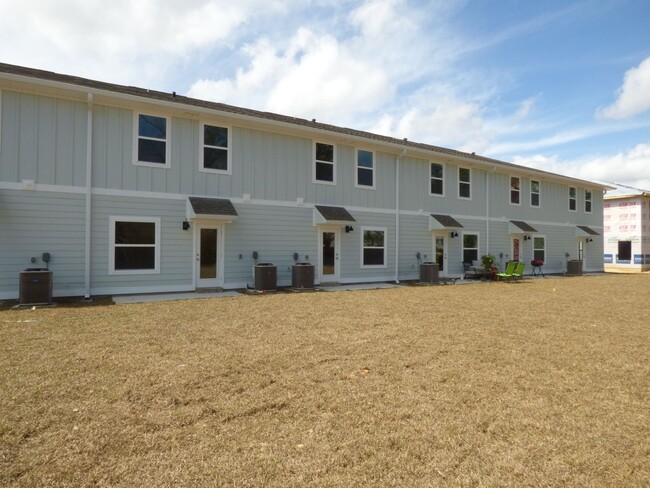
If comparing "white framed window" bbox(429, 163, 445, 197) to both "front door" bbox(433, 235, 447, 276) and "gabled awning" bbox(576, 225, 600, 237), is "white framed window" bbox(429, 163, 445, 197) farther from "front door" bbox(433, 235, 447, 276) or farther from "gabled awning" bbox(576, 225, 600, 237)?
"gabled awning" bbox(576, 225, 600, 237)

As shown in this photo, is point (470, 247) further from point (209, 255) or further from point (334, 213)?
point (209, 255)

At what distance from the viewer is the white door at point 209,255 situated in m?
11.4

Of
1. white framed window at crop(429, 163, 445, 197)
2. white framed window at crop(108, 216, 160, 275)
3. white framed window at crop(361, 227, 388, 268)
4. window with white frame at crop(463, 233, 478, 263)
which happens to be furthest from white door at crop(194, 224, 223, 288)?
window with white frame at crop(463, 233, 478, 263)

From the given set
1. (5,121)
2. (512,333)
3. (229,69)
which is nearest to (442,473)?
(512,333)

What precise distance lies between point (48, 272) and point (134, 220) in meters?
2.46

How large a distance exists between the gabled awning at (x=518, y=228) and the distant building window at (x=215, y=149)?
14.1 metres

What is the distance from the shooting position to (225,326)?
689 cm

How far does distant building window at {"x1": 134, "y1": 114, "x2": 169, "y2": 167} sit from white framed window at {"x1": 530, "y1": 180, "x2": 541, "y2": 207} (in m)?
18.1

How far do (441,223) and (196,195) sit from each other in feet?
31.7

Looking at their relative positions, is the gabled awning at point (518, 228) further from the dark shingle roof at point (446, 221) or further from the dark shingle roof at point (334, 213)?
the dark shingle roof at point (334, 213)

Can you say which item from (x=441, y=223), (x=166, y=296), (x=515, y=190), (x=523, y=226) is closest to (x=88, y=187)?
(x=166, y=296)

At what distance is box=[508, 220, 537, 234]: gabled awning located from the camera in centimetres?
1870

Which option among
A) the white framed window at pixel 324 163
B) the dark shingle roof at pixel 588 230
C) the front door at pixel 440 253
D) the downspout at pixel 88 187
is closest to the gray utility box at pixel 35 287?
the downspout at pixel 88 187

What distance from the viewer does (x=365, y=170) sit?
14.7 meters
